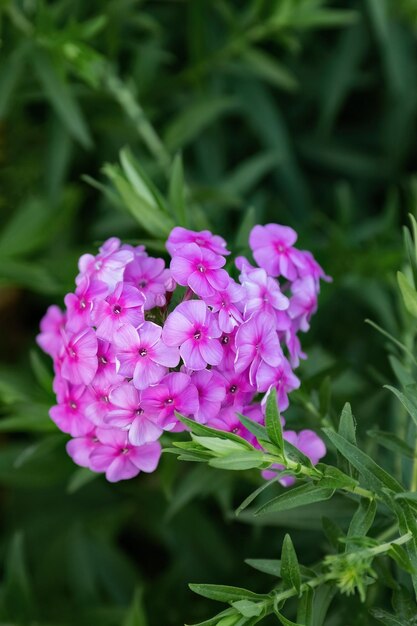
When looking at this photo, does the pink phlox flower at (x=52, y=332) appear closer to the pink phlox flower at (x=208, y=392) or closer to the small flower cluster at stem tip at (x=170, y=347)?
the small flower cluster at stem tip at (x=170, y=347)

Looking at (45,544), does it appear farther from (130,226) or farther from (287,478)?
(287,478)

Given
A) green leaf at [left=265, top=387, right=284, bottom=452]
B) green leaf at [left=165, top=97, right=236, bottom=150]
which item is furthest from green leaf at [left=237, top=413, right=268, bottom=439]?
green leaf at [left=165, top=97, right=236, bottom=150]

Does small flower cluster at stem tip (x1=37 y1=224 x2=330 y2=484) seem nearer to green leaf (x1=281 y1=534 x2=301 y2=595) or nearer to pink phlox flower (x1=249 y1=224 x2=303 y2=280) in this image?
pink phlox flower (x1=249 y1=224 x2=303 y2=280)

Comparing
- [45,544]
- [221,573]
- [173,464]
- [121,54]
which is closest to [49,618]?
[45,544]

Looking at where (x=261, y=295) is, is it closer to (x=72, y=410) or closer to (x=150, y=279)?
(x=150, y=279)

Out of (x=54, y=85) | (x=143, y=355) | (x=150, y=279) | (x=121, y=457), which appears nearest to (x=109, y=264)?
(x=150, y=279)

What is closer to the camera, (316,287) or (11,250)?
(316,287)
